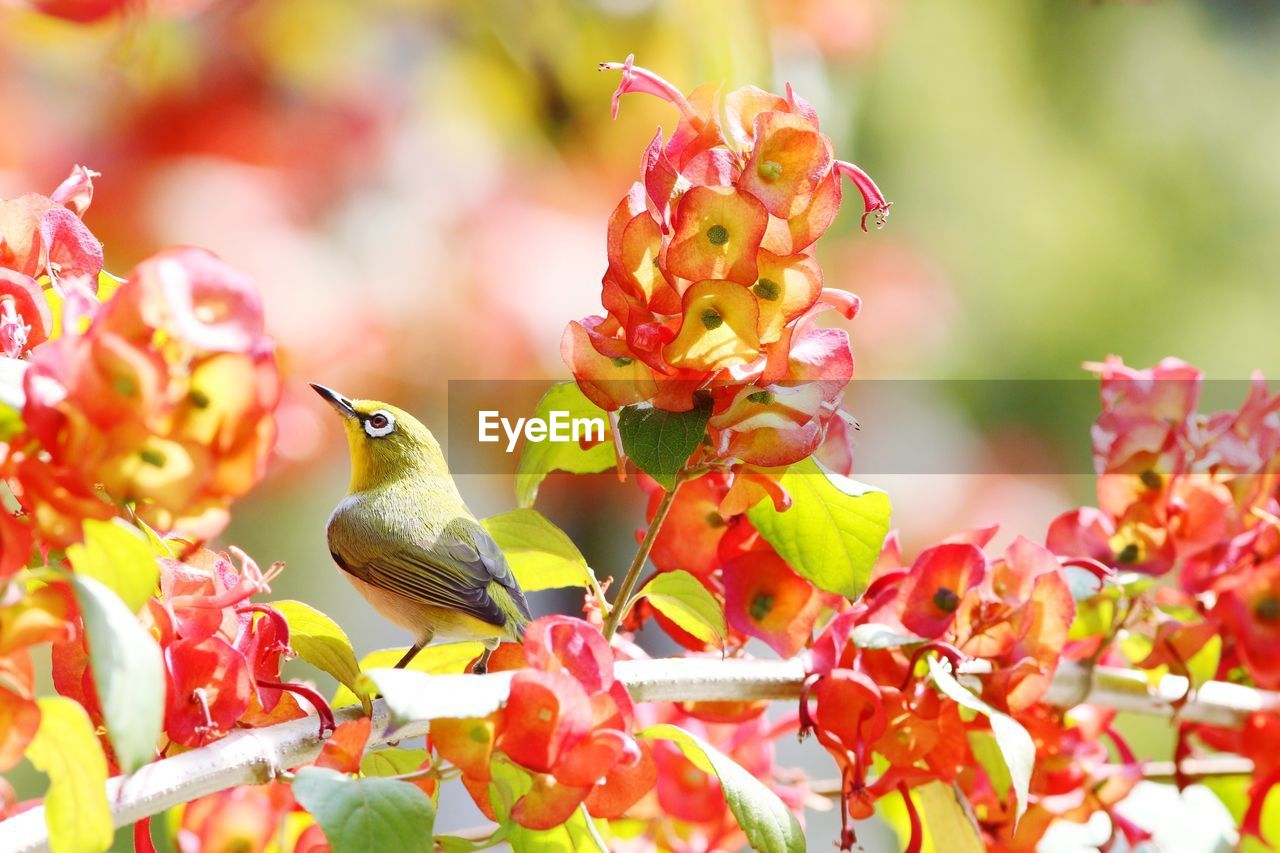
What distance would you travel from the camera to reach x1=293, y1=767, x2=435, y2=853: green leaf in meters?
0.34

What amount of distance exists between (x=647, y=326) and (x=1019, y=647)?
190 mm

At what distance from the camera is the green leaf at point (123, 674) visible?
0.93ft

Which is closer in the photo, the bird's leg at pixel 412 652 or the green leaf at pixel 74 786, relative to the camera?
the green leaf at pixel 74 786

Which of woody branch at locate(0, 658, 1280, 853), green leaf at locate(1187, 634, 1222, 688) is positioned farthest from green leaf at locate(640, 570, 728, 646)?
green leaf at locate(1187, 634, 1222, 688)

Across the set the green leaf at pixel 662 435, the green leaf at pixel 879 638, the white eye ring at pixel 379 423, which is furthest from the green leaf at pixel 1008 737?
the white eye ring at pixel 379 423

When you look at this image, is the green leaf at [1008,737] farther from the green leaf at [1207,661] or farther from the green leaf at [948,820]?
the green leaf at [1207,661]

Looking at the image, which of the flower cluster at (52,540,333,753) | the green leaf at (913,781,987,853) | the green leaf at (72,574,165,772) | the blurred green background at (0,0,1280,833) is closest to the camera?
the green leaf at (72,574,165,772)

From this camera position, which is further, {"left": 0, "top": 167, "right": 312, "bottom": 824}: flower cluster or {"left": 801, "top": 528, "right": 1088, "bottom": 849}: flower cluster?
{"left": 801, "top": 528, "right": 1088, "bottom": 849}: flower cluster

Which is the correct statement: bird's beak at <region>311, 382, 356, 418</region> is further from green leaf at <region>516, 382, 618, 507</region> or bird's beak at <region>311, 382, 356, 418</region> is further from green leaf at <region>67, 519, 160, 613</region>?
green leaf at <region>67, 519, 160, 613</region>

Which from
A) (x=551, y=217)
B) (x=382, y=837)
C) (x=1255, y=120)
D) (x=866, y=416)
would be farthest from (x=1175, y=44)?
(x=382, y=837)

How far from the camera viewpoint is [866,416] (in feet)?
6.22

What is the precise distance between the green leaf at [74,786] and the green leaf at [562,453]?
19 centimetres

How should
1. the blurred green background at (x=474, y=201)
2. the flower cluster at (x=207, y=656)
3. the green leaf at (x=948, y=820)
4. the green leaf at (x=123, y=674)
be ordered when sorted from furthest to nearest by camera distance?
the blurred green background at (x=474, y=201) → the green leaf at (x=948, y=820) → the flower cluster at (x=207, y=656) → the green leaf at (x=123, y=674)

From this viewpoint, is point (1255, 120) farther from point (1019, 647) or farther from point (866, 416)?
point (1019, 647)
